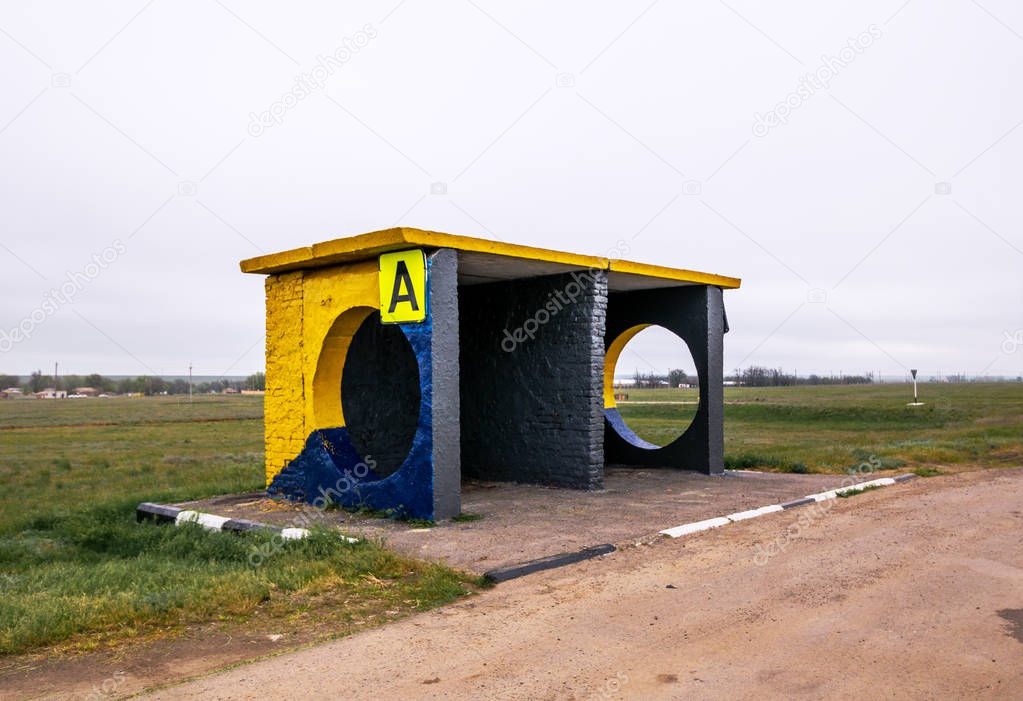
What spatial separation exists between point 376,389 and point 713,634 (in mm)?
8275

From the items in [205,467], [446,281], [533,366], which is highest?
[446,281]

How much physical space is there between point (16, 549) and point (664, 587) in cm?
770

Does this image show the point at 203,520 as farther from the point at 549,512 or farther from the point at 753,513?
the point at 753,513

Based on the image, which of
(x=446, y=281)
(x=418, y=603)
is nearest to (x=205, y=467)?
(x=446, y=281)

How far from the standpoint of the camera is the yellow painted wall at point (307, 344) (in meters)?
10.2

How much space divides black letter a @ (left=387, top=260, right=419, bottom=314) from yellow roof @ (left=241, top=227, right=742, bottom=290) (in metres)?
0.25

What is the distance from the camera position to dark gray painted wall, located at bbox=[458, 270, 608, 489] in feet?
37.5

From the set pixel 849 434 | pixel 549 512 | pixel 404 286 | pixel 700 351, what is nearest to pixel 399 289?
pixel 404 286

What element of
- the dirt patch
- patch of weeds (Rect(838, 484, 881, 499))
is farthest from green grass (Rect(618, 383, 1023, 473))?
the dirt patch

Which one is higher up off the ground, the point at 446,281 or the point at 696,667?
the point at 446,281

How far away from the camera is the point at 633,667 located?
184 inches

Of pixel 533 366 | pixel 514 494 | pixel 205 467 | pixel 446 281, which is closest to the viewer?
pixel 446 281

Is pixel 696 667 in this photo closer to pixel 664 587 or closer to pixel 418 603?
pixel 664 587

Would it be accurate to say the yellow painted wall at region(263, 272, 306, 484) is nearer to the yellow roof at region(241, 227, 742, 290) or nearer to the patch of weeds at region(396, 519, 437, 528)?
the yellow roof at region(241, 227, 742, 290)
